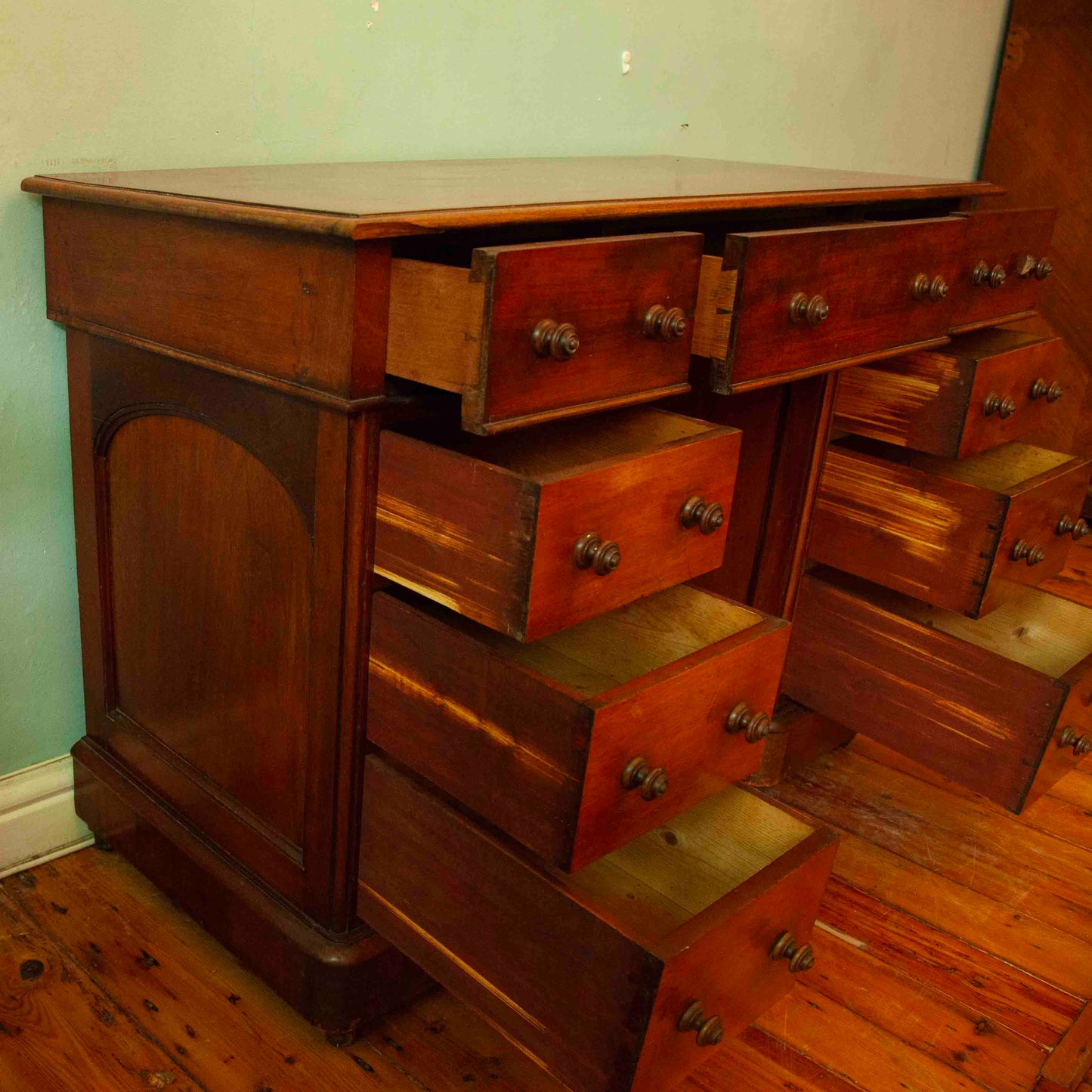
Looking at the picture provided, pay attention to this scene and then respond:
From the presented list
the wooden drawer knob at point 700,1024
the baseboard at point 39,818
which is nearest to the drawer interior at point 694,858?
the wooden drawer knob at point 700,1024

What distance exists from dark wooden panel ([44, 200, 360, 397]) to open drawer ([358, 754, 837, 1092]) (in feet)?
1.27

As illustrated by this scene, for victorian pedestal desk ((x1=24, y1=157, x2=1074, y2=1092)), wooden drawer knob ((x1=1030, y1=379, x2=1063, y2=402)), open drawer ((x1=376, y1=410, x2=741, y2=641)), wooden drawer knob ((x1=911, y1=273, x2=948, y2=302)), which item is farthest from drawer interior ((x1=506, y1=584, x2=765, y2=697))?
wooden drawer knob ((x1=1030, y1=379, x2=1063, y2=402))

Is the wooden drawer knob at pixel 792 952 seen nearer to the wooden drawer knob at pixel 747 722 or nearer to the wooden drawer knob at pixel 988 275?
the wooden drawer knob at pixel 747 722

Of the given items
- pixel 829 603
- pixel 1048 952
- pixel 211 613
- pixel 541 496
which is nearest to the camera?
pixel 541 496

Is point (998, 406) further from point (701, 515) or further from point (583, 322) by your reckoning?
point (583, 322)

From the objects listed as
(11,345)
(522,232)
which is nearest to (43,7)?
(11,345)

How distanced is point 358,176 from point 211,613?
474mm

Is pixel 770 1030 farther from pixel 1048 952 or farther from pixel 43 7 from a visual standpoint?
pixel 43 7

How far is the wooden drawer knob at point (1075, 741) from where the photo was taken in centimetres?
141

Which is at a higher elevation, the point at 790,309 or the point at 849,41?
the point at 849,41

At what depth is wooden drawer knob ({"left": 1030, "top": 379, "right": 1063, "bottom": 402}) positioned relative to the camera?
159 cm

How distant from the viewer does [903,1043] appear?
1228 mm

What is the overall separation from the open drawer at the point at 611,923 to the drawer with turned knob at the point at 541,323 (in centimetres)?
37

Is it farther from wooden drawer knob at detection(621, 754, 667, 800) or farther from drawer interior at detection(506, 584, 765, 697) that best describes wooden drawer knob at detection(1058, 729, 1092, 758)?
wooden drawer knob at detection(621, 754, 667, 800)
